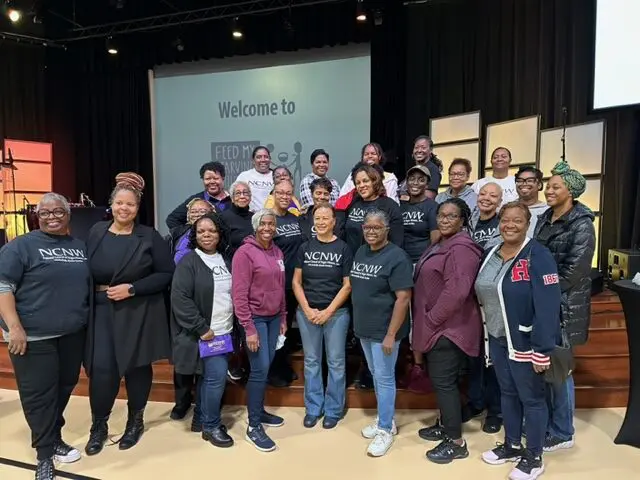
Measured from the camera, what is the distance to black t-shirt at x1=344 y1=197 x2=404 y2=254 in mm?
3145

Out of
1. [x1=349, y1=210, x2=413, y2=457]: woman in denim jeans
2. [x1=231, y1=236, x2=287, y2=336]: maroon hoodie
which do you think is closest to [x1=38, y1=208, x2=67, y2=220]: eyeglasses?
[x1=231, y1=236, x2=287, y2=336]: maroon hoodie

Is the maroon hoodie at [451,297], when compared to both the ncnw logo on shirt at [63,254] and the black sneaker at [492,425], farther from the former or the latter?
the ncnw logo on shirt at [63,254]

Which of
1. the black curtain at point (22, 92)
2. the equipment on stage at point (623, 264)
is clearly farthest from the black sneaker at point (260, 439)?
the black curtain at point (22, 92)

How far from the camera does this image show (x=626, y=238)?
5.60 meters

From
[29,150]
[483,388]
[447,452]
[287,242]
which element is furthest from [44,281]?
[29,150]

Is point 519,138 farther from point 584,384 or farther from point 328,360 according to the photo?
point 328,360

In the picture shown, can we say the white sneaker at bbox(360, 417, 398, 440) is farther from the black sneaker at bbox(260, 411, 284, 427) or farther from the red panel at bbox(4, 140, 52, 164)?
the red panel at bbox(4, 140, 52, 164)

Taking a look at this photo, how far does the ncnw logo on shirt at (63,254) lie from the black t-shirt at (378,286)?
1524 millimetres

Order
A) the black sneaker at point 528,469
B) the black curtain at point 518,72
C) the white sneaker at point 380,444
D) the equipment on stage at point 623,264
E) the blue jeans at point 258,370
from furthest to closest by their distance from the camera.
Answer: the black curtain at point 518,72
the equipment on stage at point 623,264
the blue jeans at point 258,370
the white sneaker at point 380,444
the black sneaker at point 528,469

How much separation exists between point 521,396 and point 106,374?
2.25 m

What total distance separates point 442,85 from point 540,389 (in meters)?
5.09

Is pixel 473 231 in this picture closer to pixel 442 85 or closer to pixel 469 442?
pixel 469 442

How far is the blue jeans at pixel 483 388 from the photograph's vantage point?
319cm

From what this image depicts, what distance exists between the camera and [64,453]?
286 centimetres
